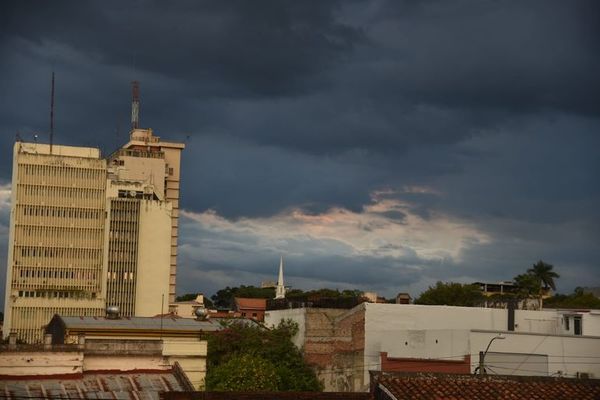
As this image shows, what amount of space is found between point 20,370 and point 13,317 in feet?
382

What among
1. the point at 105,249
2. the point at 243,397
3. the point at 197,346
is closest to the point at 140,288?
the point at 105,249

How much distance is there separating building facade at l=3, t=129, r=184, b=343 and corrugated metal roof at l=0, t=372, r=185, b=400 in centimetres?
11813

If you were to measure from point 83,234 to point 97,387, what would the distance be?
12832cm

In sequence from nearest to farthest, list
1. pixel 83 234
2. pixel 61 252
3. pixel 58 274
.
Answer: pixel 58 274 → pixel 61 252 → pixel 83 234

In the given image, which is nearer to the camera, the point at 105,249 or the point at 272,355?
the point at 272,355

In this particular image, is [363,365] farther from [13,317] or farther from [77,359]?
[13,317]

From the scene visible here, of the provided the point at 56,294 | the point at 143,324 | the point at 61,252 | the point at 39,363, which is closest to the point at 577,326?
the point at 143,324

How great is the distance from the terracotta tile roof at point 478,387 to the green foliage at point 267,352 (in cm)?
3286

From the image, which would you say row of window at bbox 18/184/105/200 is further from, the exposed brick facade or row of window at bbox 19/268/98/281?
the exposed brick facade

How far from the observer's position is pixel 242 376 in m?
65.4

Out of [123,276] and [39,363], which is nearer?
[39,363]

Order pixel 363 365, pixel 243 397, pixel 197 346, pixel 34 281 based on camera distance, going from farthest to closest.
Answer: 1. pixel 34 281
2. pixel 363 365
3. pixel 197 346
4. pixel 243 397

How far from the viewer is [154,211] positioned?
6585 inches

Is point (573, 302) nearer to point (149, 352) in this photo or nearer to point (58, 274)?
point (58, 274)
